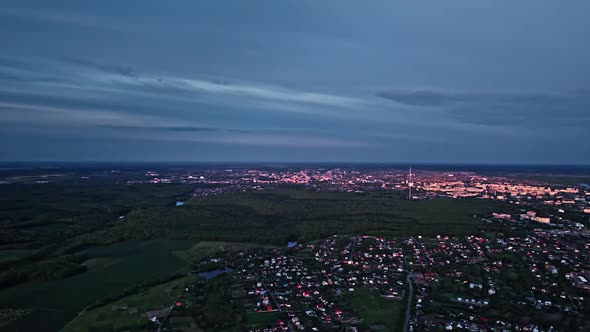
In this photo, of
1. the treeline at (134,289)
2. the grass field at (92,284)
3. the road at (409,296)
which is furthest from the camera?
the treeline at (134,289)

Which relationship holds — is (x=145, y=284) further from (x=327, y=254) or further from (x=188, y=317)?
(x=327, y=254)

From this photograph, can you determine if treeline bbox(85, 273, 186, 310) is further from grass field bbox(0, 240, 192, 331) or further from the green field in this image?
the green field

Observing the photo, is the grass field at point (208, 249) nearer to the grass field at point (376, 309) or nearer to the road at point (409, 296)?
the grass field at point (376, 309)

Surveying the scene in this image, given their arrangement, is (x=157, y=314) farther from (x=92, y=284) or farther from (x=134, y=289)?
(x=92, y=284)

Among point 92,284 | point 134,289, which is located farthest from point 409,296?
point 92,284

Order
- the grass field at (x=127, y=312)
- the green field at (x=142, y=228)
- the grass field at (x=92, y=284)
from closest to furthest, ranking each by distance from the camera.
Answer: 1. the grass field at (x=127, y=312)
2. the grass field at (x=92, y=284)
3. the green field at (x=142, y=228)

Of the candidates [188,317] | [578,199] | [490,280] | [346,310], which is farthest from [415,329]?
[578,199]

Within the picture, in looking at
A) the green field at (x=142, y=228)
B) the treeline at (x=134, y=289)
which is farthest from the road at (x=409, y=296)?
the treeline at (x=134, y=289)
